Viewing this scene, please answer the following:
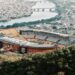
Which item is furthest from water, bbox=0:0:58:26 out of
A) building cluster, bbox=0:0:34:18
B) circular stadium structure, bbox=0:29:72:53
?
circular stadium structure, bbox=0:29:72:53

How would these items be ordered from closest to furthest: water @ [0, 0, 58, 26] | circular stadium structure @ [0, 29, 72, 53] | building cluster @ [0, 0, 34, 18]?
circular stadium structure @ [0, 29, 72, 53]
water @ [0, 0, 58, 26]
building cluster @ [0, 0, 34, 18]

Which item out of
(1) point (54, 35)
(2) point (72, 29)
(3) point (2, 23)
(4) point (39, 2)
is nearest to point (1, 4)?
(4) point (39, 2)

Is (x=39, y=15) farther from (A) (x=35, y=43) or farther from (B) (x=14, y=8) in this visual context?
(A) (x=35, y=43)

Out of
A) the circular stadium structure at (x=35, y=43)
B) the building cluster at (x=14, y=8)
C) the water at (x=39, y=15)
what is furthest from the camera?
the building cluster at (x=14, y=8)

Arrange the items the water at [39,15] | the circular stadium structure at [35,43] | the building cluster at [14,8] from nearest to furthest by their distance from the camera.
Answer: the circular stadium structure at [35,43], the water at [39,15], the building cluster at [14,8]

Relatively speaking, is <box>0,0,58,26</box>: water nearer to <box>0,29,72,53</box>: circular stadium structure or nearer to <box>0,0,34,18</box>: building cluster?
<box>0,0,34,18</box>: building cluster

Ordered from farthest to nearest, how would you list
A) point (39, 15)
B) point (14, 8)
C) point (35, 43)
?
point (14, 8)
point (39, 15)
point (35, 43)

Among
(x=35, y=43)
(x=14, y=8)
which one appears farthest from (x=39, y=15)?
(x=35, y=43)

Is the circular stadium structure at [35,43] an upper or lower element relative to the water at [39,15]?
upper

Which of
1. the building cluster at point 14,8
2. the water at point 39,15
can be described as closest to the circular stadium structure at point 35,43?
the water at point 39,15

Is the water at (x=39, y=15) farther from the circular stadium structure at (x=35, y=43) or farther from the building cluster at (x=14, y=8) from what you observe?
the circular stadium structure at (x=35, y=43)

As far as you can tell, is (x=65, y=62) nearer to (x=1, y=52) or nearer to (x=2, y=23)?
(x=1, y=52)
